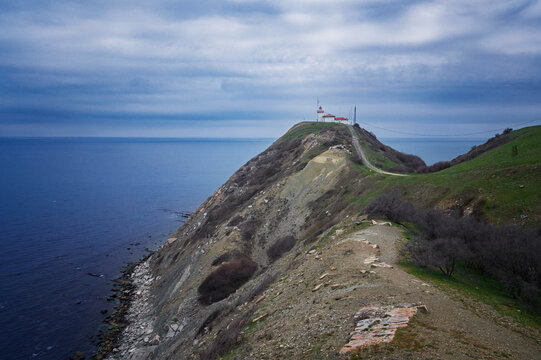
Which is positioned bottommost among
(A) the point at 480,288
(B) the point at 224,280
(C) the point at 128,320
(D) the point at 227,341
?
(C) the point at 128,320

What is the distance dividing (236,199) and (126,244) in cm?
2750

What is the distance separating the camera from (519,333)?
1141 centimetres

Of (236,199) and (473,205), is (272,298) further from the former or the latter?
(236,199)

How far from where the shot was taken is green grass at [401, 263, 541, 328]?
13050 mm

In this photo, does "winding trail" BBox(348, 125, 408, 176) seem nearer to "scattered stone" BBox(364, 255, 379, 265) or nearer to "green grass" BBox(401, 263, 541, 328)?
"green grass" BBox(401, 263, 541, 328)

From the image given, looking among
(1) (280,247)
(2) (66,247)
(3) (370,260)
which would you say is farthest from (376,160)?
(2) (66,247)

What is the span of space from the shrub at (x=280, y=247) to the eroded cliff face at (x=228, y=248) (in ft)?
0.53

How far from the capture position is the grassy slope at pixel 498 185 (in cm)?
2265

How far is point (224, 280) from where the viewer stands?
109 feet

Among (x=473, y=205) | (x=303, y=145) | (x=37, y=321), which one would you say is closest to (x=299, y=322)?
(x=473, y=205)

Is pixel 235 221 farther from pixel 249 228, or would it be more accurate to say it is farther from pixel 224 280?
pixel 224 280

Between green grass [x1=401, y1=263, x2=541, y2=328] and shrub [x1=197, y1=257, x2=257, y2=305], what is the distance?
2084cm

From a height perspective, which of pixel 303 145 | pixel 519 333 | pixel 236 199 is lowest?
pixel 236 199

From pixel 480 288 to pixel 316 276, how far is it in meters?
9.10
